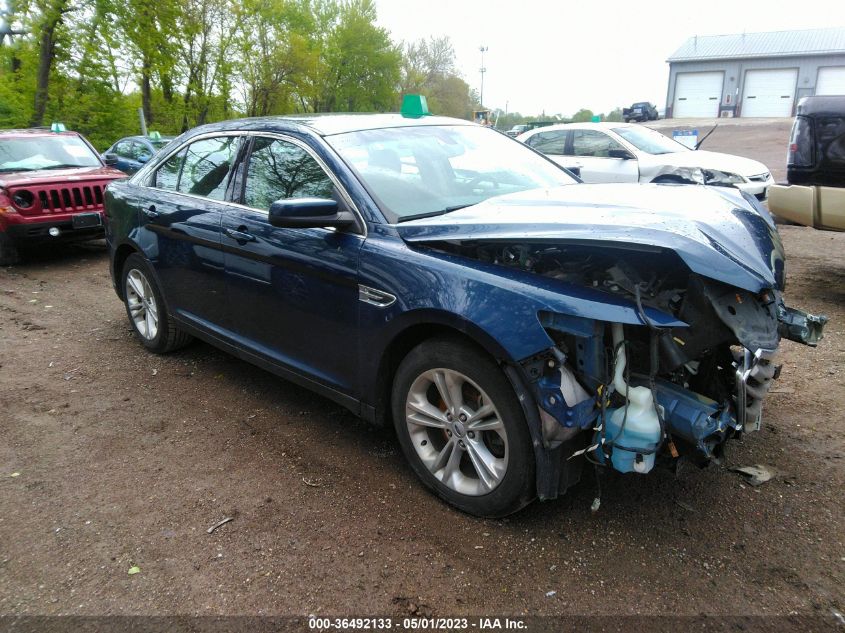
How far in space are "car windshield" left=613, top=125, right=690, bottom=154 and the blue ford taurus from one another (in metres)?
6.31

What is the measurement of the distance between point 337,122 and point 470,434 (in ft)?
6.74

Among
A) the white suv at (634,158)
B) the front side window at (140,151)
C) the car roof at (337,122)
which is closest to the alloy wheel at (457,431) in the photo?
the car roof at (337,122)

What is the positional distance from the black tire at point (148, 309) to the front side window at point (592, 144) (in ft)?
23.0

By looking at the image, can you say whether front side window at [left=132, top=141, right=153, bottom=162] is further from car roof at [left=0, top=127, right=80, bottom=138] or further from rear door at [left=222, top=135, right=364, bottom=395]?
rear door at [left=222, top=135, right=364, bottom=395]

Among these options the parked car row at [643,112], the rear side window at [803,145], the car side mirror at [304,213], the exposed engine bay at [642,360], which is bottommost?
the exposed engine bay at [642,360]

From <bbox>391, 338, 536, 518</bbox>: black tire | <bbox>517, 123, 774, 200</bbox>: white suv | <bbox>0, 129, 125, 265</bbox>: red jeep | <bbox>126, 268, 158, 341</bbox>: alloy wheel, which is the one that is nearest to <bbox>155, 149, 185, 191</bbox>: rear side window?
<bbox>126, 268, 158, 341</bbox>: alloy wheel

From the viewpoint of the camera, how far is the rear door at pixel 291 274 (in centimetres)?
315

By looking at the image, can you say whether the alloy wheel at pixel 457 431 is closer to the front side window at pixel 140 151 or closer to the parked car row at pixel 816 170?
the parked car row at pixel 816 170

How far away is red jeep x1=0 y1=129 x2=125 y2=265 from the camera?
7.93 meters

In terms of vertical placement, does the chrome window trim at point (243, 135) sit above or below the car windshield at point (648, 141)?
below

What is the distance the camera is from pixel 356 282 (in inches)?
119

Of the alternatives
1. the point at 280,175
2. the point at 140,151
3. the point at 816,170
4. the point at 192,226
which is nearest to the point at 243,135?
the point at 280,175

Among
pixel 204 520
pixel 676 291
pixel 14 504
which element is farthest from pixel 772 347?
pixel 14 504

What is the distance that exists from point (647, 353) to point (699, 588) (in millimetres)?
904
